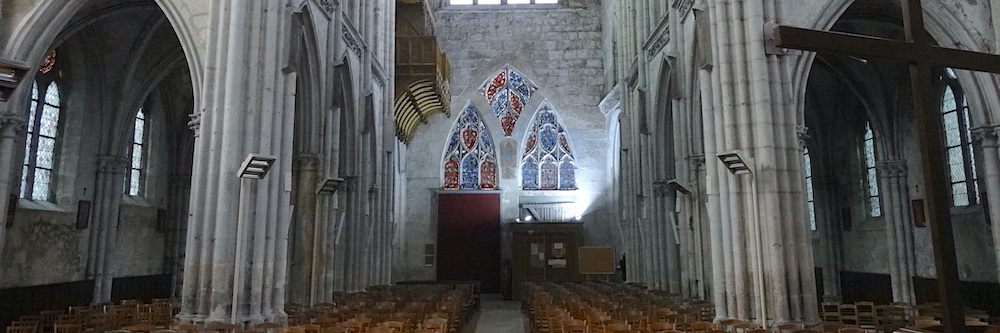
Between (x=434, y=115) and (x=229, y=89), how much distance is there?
805 inches

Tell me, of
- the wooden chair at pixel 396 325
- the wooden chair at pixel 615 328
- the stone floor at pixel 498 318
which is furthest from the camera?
the stone floor at pixel 498 318

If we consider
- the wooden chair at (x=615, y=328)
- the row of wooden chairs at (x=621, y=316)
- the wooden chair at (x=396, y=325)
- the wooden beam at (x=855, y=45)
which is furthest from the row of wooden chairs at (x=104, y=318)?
the wooden beam at (x=855, y=45)

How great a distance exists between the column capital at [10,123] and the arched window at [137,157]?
7315 millimetres

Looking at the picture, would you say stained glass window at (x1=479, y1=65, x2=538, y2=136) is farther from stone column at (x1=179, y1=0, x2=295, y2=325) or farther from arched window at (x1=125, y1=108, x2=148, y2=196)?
stone column at (x1=179, y1=0, x2=295, y2=325)

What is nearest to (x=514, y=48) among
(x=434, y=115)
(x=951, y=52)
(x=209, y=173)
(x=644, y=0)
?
(x=434, y=115)

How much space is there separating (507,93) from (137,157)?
1672cm

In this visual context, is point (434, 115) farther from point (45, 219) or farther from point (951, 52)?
point (951, 52)

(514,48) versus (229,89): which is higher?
(514,48)

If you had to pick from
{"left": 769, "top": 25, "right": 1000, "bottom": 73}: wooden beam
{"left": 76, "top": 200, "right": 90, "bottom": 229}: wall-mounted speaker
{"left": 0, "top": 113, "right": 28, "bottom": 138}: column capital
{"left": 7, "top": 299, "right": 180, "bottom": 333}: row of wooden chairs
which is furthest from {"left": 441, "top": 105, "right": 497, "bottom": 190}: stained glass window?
{"left": 769, "top": 25, "right": 1000, "bottom": 73}: wooden beam

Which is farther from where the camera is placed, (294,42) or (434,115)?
(434,115)

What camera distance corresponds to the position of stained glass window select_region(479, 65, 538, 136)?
32.0 m

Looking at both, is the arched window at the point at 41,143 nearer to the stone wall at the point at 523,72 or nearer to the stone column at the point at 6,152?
the stone column at the point at 6,152

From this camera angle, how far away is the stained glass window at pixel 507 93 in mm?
31953

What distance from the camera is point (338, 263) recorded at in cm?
1903
